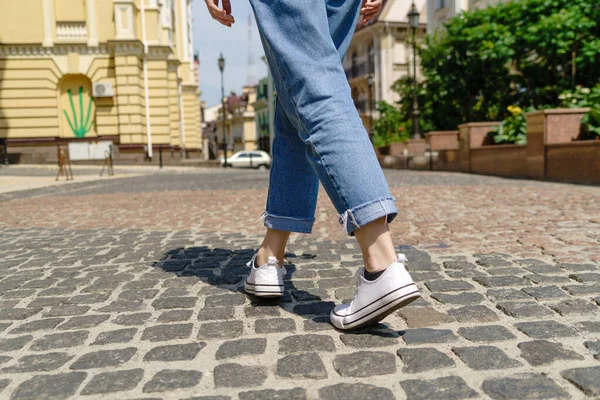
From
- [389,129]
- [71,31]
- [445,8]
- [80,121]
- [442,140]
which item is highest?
[445,8]

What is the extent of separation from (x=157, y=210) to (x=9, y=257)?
3.20 meters

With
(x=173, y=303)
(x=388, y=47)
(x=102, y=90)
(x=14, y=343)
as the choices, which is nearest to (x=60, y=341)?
(x=14, y=343)

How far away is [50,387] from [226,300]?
962 millimetres

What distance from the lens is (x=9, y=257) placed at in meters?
3.91

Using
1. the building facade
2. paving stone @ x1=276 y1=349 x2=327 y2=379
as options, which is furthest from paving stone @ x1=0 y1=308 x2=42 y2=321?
the building facade

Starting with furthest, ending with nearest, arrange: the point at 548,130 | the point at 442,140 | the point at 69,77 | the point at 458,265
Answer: the point at 69,77 → the point at 442,140 → the point at 548,130 → the point at 458,265

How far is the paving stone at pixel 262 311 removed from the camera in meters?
2.25

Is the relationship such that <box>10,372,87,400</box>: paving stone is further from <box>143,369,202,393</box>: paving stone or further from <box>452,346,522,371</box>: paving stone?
<box>452,346,522,371</box>: paving stone

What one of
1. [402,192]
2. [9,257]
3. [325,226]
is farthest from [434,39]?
[9,257]

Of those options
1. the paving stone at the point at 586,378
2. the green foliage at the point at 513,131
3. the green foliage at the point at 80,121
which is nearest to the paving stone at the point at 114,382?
the paving stone at the point at 586,378

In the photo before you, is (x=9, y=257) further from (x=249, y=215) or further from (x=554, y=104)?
(x=554, y=104)

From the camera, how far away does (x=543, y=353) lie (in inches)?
69.2

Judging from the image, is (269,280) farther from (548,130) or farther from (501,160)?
(501,160)

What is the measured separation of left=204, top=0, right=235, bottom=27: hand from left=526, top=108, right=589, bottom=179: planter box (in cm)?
981
